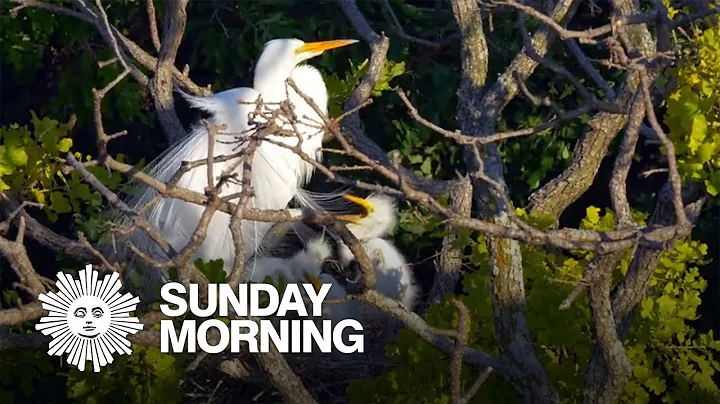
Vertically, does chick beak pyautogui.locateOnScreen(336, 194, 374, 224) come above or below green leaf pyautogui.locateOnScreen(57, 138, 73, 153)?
above

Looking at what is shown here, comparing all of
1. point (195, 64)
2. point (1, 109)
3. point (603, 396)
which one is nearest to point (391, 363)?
point (603, 396)

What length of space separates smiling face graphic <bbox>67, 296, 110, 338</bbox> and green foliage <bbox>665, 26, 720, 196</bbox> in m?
1.32

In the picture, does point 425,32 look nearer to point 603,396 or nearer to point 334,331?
point 334,331

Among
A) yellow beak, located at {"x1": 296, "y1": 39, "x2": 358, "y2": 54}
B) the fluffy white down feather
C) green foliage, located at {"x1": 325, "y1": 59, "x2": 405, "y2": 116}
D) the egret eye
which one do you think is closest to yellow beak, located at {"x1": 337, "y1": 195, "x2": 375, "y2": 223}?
the egret eye

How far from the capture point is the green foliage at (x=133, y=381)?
2.93 m

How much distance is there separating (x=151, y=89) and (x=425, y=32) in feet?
4.02

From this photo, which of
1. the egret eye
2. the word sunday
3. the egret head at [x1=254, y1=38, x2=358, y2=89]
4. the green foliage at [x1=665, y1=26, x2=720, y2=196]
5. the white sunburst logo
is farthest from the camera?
the egret eye

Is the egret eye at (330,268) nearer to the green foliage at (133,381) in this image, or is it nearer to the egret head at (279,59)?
the egret head at (279,59)

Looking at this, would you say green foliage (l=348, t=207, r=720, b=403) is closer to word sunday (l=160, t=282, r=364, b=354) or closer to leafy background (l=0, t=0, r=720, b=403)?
leafy background (l=0, t=0, r=720, b=403)

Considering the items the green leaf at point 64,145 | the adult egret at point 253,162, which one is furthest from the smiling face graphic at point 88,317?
the adult egret at point 253,162

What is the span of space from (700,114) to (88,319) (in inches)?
57.5

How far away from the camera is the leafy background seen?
2.90 meters

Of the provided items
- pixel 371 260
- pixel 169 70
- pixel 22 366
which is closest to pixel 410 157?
pixel 371 260

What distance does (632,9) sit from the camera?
2879mm
